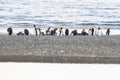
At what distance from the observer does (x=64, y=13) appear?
3441 cm

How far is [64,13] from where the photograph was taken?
34406mm

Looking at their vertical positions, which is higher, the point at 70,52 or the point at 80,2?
the point at 70,52

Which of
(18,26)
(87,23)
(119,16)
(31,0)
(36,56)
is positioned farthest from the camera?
(31,0)

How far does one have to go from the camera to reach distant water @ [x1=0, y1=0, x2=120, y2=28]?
2803 centimetres

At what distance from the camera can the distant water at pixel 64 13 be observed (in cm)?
2803

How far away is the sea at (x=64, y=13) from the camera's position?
28.0m

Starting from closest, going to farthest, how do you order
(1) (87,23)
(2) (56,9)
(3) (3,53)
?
(3) (3,53)
(1) (87,23)
(2) (56,9)

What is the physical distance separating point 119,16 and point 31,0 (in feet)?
60.2

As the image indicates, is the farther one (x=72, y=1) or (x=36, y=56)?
(x=72, y=1)

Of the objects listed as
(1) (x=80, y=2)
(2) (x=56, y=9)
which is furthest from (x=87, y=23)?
(1) (x=80, y=2)

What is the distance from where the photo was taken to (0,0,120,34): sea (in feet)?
92.0
